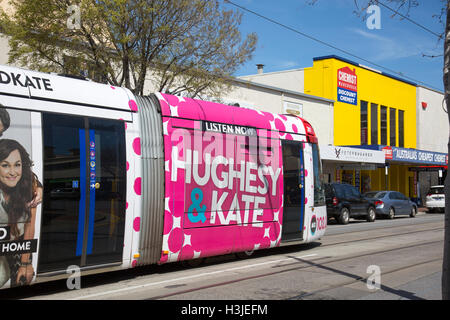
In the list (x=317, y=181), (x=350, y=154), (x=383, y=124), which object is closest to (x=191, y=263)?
(x=317, y=181)

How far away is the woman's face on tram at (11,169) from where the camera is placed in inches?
237

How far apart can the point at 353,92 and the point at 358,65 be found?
226 centimetres

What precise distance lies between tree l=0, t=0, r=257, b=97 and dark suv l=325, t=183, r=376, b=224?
7.78 meters

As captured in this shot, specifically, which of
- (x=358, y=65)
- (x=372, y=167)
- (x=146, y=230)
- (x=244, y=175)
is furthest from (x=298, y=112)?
(x=146, y=230)

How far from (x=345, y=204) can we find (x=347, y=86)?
1515cm

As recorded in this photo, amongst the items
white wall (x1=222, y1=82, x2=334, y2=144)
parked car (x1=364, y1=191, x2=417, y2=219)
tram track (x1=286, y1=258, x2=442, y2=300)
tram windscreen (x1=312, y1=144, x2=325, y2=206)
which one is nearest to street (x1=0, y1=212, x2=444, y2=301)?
tram track (x1=286, y1=258, x2=442, y2=300)

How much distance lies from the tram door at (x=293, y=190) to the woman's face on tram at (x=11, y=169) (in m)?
5.85

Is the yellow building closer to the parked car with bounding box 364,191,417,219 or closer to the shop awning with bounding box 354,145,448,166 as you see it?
the shop awning with bounding box 354,145,448,166

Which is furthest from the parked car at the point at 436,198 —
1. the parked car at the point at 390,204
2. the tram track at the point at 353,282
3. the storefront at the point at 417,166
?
the tram track at the point at 353,282

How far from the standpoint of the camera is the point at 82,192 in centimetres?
680

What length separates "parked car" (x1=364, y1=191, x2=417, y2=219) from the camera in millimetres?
24266

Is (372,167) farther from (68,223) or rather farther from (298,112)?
(68,223)

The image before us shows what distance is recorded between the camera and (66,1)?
13.6m

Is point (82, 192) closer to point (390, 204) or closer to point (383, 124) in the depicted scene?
point (390, 204)
